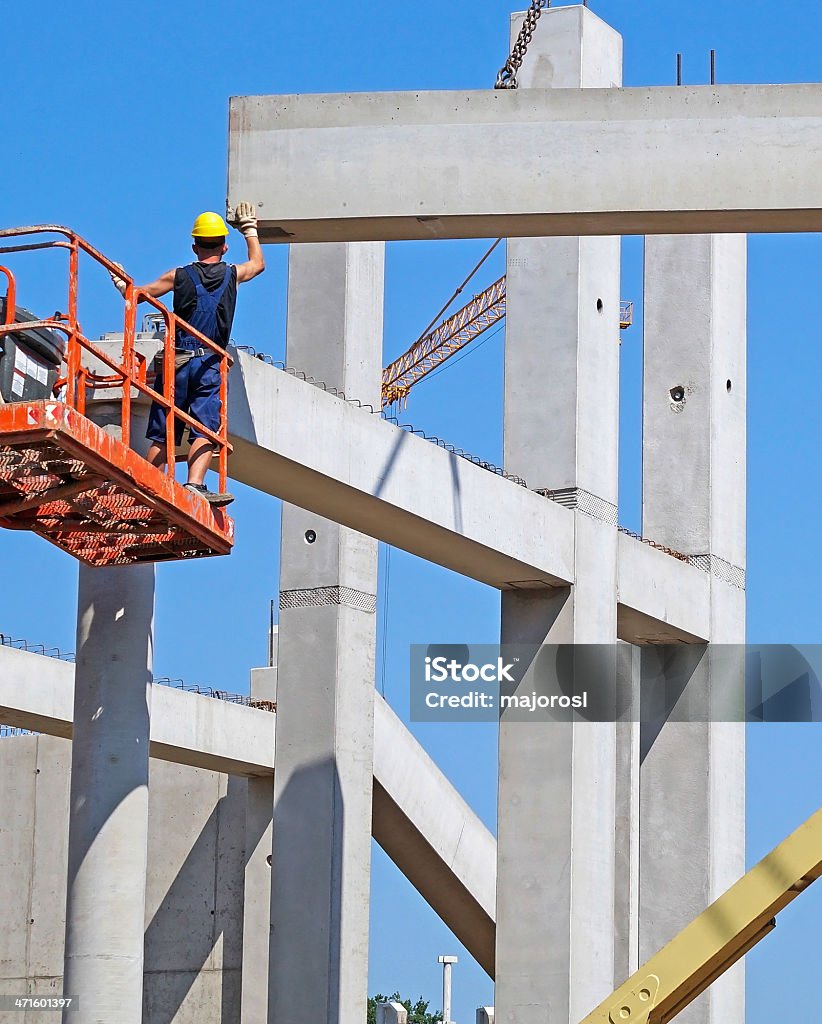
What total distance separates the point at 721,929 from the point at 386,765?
13.1 m

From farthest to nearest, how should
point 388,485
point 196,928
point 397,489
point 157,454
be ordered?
point 196,928 → point 397,489 → point 388,485 → point 157,454

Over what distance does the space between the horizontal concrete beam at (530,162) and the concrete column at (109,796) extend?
3.26 m

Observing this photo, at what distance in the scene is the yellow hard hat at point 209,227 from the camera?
12.6 m

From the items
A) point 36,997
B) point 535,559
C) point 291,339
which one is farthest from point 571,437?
point 36,997

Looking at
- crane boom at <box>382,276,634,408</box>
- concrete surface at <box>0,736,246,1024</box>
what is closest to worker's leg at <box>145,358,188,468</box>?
concrete surface at <box>0,736,246,1024</box>

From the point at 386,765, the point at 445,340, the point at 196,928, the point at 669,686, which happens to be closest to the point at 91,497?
the point at 386,765

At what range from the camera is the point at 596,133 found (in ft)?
44.2

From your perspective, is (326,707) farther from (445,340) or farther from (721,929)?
(445,340)

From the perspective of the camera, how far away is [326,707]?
20.6m

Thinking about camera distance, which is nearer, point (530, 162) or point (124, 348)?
point (124, 348)

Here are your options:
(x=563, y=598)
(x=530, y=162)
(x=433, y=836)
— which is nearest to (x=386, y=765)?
(x=433, y=836)

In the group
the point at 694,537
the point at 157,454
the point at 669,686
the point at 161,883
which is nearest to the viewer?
the point at 157,454

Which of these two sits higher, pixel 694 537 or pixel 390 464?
pixel 694 537

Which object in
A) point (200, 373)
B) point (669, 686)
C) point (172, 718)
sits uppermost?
point (669, 686)
